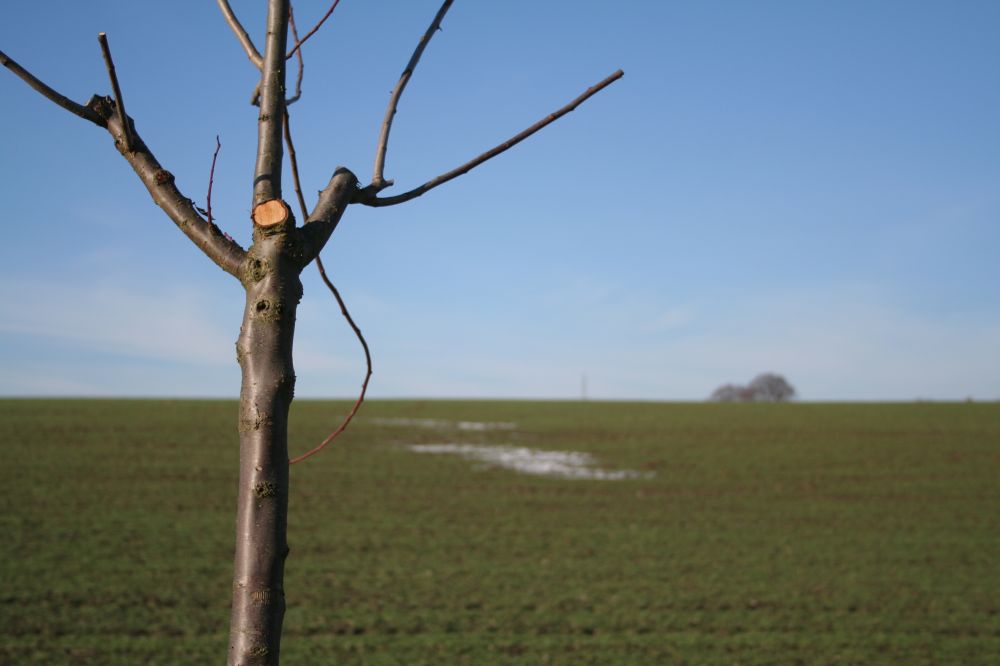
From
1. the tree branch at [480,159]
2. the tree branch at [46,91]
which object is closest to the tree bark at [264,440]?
the tree branch at [480,159]

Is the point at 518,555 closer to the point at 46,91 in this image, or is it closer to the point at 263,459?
the point at 263,459

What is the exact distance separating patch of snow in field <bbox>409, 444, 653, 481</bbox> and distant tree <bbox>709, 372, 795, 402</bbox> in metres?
49.7

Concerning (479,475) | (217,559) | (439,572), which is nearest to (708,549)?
(439,572)

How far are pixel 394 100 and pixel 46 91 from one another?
2.29 ft

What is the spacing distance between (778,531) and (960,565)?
2.84m

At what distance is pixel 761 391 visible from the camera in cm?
7256

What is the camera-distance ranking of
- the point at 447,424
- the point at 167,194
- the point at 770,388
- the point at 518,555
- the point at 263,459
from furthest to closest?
the point at 770,388
the point at 447,424
the point at 518,555
the point at 167,194
the point at 263,459

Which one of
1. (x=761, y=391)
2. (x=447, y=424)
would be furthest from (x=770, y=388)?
(x=447, y=424)

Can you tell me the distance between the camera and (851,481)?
19.3 meters

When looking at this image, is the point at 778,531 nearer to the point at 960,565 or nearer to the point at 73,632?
the point at 960,565

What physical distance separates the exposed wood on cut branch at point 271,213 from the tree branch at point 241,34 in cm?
46

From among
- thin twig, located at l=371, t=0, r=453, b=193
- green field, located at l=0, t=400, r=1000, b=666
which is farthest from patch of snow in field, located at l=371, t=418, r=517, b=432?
thin twig, located at l=371, t=0, r=453, b=193

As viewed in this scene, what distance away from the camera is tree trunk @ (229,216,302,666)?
4.50 feet

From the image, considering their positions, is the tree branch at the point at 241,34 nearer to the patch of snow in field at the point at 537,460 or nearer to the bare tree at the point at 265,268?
the bare tree at the point at 265,268
